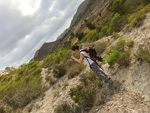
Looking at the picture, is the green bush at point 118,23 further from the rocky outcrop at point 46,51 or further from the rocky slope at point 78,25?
the rocky outcrop at point 46,51

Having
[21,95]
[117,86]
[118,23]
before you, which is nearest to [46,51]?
[21,95]

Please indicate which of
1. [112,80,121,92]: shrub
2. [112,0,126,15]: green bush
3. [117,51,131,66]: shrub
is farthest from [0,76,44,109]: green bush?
[112,0,126,15]: green bush

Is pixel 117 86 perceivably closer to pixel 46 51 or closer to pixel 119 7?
pixel 119 7

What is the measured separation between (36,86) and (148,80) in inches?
301

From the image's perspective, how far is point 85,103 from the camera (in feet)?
14.6

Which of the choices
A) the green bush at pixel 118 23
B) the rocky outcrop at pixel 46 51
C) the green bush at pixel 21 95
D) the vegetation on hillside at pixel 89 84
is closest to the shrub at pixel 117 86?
the vegetation on hillside at pixel 89 84

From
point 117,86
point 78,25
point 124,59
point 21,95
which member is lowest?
point 117,86

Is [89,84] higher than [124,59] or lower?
higher

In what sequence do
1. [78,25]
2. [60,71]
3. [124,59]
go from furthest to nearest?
[78,25], [60,71], [124,59]

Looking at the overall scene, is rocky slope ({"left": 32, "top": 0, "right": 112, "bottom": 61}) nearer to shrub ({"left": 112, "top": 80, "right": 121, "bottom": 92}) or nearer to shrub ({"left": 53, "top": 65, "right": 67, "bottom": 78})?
shrub ({"left": 53, "top": 65, "right": 67, "bottom": 78})

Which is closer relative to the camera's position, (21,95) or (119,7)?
(21,95)

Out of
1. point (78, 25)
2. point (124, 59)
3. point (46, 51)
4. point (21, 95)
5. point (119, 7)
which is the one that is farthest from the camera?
point (46, 51)

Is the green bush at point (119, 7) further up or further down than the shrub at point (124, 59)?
further up

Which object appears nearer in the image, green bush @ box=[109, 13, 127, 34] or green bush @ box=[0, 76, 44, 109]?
green bush @ box=[0, 76, 44, 109]
